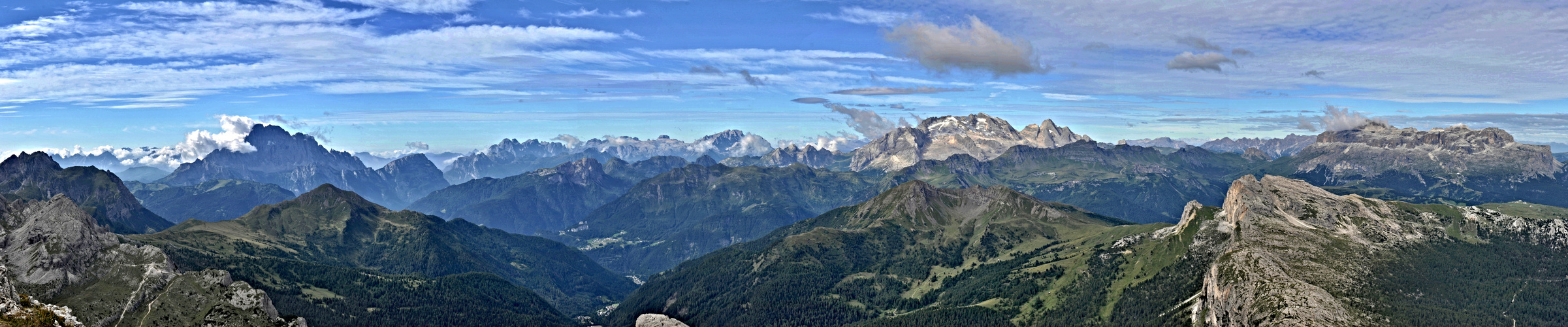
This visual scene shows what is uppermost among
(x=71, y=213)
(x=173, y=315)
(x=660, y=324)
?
(x=660, y=324)

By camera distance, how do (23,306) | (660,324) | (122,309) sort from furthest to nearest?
(122,309)
(23,306)
(660,324)

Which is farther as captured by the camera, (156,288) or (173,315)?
(156,288)

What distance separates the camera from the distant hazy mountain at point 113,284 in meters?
167

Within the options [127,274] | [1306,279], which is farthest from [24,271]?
[1306,279]

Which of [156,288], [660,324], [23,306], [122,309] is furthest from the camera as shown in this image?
[156,288]

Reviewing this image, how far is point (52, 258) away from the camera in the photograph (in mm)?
179000

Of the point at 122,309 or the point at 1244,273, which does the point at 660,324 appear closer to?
the point at 122,309

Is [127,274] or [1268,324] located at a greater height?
[1268,324]

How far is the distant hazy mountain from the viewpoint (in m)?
167

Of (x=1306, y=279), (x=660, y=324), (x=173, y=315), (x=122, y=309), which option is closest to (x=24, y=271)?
(x=122, y=309)

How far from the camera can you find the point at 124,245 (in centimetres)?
19900

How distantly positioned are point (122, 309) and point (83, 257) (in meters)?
36.1

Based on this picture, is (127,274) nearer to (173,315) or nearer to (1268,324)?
(173,315)

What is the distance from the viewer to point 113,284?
597ft
